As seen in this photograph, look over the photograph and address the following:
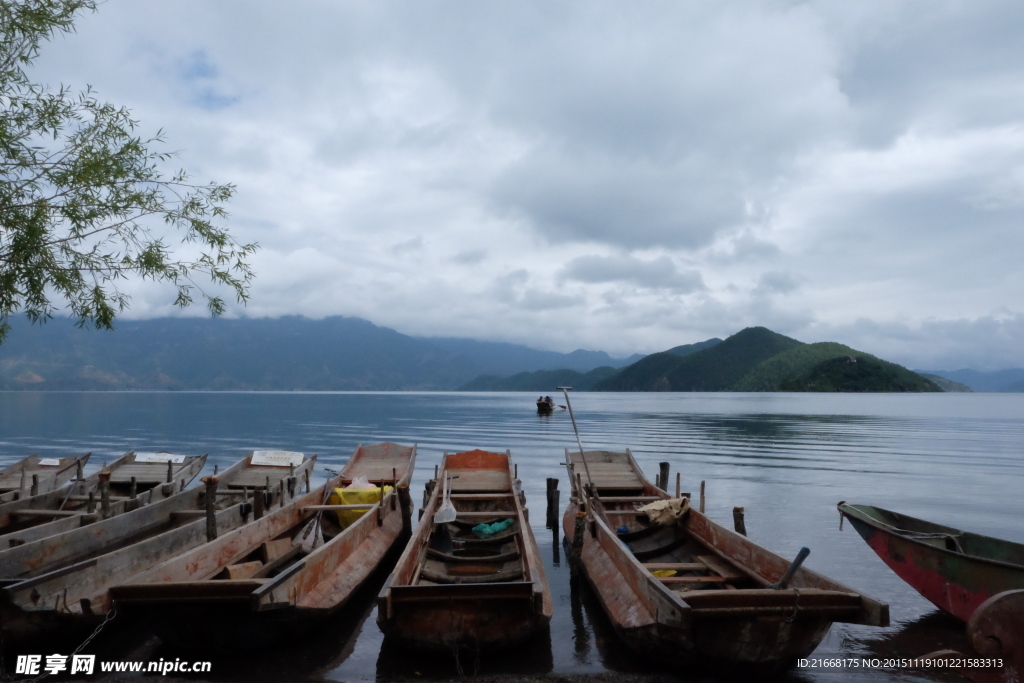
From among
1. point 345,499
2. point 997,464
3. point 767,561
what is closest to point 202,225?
point 345,499

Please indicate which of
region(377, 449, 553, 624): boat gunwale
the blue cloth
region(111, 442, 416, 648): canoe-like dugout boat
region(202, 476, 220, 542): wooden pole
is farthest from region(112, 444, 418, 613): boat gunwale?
the blue cloth

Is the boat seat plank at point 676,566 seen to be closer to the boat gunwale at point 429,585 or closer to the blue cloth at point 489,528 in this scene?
the boat gunwale at point 429,585

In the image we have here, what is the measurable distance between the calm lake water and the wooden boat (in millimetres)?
899

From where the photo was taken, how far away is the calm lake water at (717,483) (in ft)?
30.6

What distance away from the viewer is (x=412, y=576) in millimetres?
10000

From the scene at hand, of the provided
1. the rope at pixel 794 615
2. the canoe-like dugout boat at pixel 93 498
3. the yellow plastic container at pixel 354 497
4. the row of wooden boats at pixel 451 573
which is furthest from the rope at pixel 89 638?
the rope at pixel 794 615

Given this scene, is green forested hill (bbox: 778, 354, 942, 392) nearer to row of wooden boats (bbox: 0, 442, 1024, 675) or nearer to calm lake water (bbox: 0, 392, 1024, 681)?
calm lake water (bbox: 0, 392, 1024, 681)

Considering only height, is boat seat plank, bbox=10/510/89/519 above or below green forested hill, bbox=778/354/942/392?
below

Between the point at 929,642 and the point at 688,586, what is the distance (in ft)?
14.3

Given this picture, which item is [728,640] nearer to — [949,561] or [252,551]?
[949,561]

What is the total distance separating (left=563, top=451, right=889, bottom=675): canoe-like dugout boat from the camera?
7316 mm

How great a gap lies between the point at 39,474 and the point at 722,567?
20.4 meters

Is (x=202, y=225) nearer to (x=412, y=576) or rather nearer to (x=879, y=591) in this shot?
(x=412, y=576)

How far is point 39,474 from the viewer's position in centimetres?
1900
